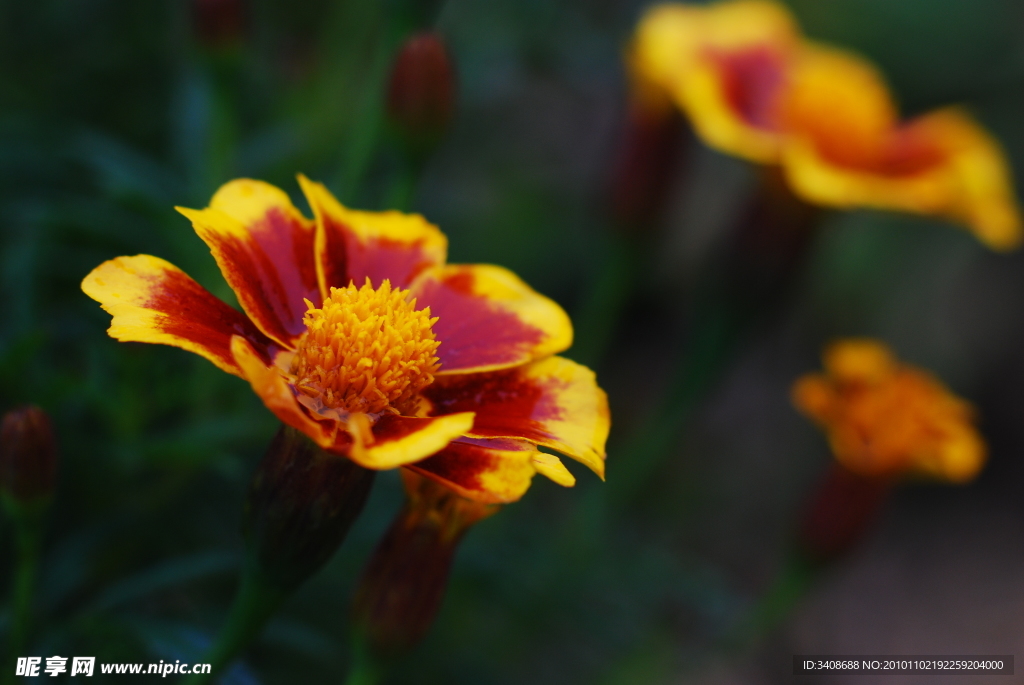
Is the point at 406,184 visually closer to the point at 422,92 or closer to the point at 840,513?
the point at 422,92

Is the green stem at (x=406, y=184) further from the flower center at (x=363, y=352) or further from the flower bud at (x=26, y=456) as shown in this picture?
the flower bud at (x=26, y=456)

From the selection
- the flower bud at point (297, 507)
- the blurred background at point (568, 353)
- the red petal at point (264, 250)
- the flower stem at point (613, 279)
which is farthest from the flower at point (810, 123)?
the flower bud at point (297, 507)

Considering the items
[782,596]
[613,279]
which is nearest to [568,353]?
[613,279]

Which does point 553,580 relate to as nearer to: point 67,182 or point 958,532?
point 67,182

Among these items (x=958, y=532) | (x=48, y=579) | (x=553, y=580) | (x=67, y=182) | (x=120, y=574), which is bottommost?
(x=958, y=532)

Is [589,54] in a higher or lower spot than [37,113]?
higher

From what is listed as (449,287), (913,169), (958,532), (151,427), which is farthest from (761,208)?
(958,532)

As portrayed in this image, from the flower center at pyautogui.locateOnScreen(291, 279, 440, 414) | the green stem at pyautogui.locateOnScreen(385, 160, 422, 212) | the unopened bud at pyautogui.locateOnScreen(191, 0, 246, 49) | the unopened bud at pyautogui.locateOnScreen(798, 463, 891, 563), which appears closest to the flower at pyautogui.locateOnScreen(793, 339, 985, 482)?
the unopened bud at pyautogui.locateOnScreen(798, 463, 891, 563)

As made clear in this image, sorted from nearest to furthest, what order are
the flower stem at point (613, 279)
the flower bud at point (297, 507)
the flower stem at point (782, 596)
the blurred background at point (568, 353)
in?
the flower bud at point (297, 507) → the blurred background at point (568, 353) → the flower stem at point (782, 596) → the flower stem at point (613, 279)

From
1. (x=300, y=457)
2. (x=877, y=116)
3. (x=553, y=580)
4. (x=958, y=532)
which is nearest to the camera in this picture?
(x=300, y=457)
